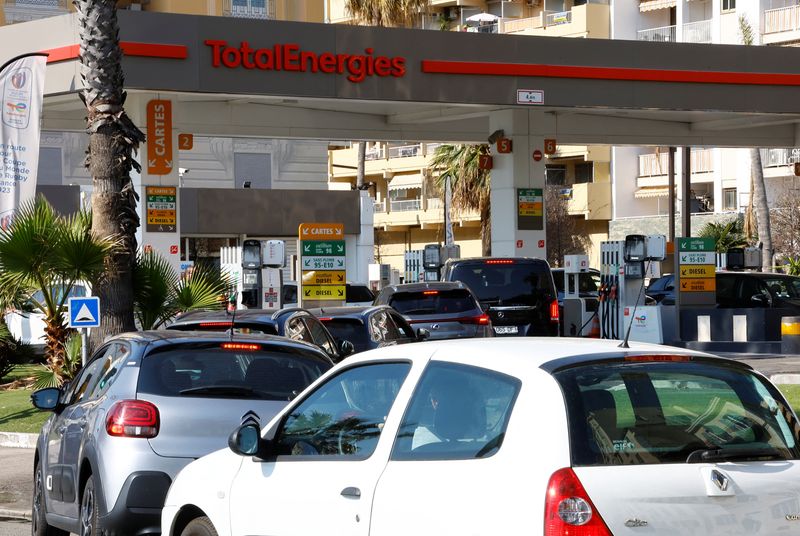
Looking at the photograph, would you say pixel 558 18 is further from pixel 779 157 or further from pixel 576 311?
pixel 576 311

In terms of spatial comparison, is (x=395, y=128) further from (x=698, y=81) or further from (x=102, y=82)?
(x=102, y=82)

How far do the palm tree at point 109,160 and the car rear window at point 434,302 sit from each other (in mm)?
4869

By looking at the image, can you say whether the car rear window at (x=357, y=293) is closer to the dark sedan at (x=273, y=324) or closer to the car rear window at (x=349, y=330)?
the car rear window at (x=349, y=330)

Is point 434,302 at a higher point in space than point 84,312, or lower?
lower

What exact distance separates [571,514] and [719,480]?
636 millimetres

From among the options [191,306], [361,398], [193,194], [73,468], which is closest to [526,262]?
[191,306]

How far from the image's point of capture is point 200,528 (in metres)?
6.74

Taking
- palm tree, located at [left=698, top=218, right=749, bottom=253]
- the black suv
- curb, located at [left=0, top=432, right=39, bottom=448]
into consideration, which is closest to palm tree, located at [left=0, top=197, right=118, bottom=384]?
curb, located at [left=0, top=432, right=39, bottom=448]

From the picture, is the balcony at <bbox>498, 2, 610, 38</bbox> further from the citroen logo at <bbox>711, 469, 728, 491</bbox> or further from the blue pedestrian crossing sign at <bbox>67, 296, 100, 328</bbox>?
the citroen logo at <bbox>711, 469, 728, 491</bbox>

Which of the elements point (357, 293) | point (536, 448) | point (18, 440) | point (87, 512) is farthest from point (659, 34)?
point (536, 448)

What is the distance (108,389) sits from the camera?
869 cm

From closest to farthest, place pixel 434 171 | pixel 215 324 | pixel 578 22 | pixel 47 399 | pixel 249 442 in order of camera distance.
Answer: pixel 249 442 < pixel 47 399 < pixel 215 324 < pixel 578 22 < pixel 434 171

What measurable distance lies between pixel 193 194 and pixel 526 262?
2694cm

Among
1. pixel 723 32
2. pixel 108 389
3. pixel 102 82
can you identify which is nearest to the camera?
pixel 108 389
